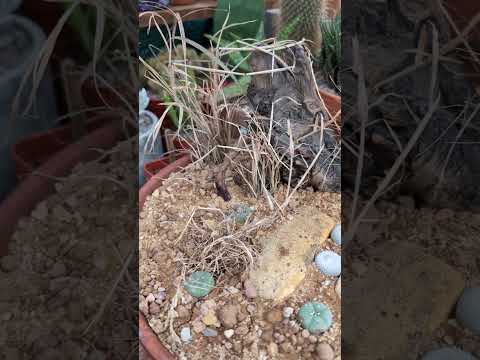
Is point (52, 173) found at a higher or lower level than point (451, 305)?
higher

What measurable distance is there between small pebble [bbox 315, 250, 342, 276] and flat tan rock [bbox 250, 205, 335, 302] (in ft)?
0.05

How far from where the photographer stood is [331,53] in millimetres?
1525

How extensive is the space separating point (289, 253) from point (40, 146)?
1.42ft

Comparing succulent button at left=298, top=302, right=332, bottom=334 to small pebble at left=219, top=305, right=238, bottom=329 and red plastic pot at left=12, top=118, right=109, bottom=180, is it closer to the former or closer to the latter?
small pebble at left=219, top=305, right=238, bottom=329

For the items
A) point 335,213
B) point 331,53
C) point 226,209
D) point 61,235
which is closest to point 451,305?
point 335,213

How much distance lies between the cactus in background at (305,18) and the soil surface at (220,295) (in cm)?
88

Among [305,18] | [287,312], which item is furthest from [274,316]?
[305,18]

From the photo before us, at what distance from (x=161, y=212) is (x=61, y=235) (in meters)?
0.41

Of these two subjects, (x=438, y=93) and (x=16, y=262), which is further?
(x=438, y=93)

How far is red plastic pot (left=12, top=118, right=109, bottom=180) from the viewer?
0.36 m

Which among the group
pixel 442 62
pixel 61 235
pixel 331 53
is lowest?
pixel 331 53

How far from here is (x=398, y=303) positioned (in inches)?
24.1

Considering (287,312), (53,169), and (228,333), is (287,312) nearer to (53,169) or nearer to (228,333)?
(228,333)

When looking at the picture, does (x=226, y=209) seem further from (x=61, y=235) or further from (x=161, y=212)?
(x=61, y=235)
